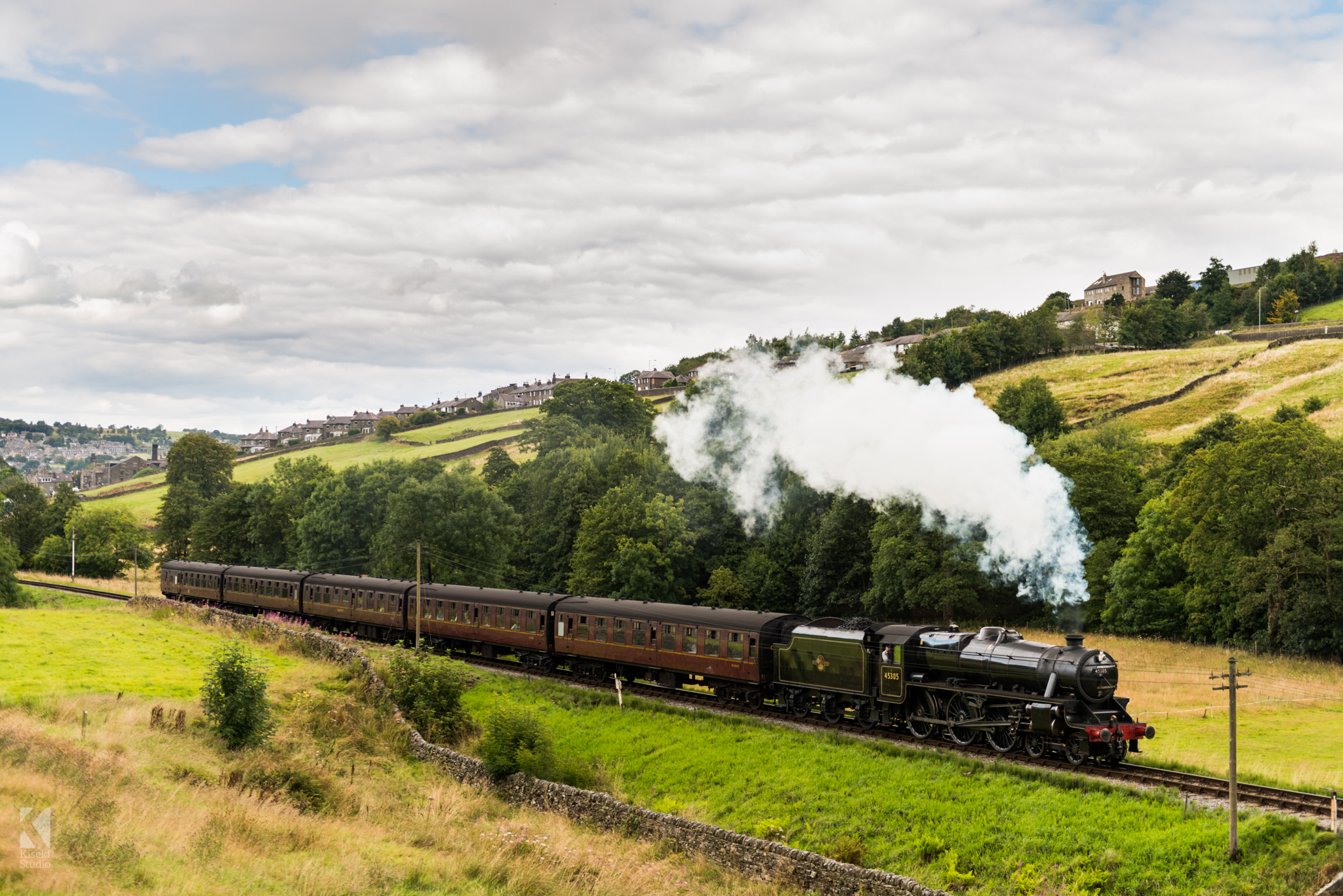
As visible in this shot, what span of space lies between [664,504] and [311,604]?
77.3ft

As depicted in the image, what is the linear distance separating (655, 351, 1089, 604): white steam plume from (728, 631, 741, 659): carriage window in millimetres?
9281

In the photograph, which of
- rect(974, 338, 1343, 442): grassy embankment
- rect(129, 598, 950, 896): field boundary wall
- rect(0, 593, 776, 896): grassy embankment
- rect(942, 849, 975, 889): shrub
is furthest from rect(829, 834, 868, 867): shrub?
rect(974, 338, 1343, 442): grassy embankment

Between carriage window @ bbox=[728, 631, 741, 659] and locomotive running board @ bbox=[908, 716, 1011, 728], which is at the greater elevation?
carriage window @ bbox=[728, 631, 741, 659]

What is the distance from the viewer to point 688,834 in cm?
1950

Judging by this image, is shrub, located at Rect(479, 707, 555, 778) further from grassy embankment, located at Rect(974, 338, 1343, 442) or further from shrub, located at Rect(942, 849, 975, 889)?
grassy embankment, located at Rect(974, 338, 1343, 442)

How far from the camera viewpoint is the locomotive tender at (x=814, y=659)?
66.4 feet

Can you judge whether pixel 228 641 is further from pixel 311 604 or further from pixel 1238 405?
pixel 1238 405

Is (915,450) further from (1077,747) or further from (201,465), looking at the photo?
(201,465)

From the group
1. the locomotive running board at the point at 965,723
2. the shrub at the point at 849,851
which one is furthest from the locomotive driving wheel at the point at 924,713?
the shrub at the point at 849,851

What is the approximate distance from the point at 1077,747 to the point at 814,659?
25.7 feet

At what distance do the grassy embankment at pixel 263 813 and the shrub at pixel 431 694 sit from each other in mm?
937

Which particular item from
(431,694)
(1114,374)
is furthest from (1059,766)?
(1114,374)

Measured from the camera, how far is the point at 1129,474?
182ft

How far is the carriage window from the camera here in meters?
28.3
